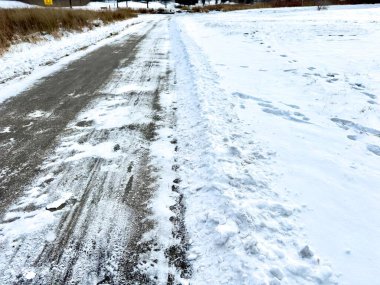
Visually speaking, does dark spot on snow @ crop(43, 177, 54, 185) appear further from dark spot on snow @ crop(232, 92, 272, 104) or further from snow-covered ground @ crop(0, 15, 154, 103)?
dark spot on snow @ crop(232, 92, 272, 104)

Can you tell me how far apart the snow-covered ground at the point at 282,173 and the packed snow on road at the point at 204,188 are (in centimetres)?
1

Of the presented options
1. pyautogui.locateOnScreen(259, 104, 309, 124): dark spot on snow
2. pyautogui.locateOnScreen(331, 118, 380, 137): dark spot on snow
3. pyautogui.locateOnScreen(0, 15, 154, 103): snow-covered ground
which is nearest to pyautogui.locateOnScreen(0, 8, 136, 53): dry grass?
pyautogui.locateOnScreen(0, 15, 154, 103): snow-covered ground

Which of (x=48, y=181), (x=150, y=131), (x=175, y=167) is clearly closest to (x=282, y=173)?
(x=175, y=167)

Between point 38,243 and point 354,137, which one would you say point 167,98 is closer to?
point 354,137

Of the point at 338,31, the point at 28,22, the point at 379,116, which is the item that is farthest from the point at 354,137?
the point at 28,22

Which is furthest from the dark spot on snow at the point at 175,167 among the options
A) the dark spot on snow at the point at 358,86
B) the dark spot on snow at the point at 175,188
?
the dark spot on snow at the point at 358,86

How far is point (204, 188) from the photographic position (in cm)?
310

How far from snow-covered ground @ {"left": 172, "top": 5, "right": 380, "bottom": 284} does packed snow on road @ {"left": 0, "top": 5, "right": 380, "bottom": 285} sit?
1cm

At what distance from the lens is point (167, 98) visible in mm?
5812

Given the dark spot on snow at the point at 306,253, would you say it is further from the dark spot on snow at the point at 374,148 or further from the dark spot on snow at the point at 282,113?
the dark spot on snow at the point at 282,113

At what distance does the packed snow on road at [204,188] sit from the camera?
225cm

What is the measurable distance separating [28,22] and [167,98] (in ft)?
34.5

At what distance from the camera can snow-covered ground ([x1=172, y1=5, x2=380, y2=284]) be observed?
2.28 m

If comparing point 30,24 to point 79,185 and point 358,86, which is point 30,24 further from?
point 358,86
